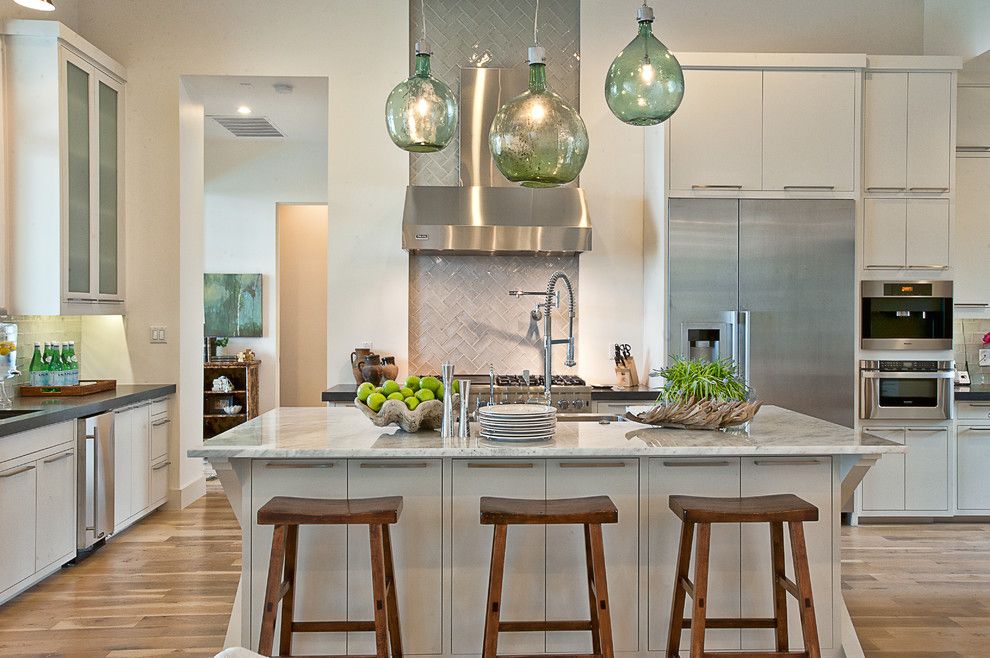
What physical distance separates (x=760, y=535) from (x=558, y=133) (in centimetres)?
161

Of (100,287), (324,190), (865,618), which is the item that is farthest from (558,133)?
(324,190)

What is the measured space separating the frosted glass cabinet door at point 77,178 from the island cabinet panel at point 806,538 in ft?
12.7

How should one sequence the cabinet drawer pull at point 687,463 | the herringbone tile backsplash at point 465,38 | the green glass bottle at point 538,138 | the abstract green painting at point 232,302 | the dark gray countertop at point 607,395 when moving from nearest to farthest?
the green glass bottle at point 538,138 < the cabinet drawer pull at point 687,463 < the dark gray countertop at point 607,395 < the herringbone tile backsplash at point 465,38 < the abstract green painting at point 232,302

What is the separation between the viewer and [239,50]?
17.7 ft

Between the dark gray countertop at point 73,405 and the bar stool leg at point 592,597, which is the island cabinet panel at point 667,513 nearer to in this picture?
the bar stool leg at point 592,597

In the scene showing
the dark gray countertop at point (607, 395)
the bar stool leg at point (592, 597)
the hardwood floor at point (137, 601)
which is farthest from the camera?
the dark gray countertop at point (607, 395)

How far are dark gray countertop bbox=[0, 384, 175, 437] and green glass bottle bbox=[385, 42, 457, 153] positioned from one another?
85.8 inches

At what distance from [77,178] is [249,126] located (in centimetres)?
276

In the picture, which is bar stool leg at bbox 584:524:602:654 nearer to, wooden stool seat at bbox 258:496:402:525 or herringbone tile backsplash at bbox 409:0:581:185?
wooden stool seat at bbox 258:496:402:525

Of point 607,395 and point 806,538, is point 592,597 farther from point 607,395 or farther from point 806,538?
point 607,395

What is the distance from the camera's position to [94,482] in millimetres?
4328

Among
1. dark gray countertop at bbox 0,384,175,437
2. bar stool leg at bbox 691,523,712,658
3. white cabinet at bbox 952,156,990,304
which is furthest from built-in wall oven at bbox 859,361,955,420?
dark gray countertop at bbox 0,384,175,437

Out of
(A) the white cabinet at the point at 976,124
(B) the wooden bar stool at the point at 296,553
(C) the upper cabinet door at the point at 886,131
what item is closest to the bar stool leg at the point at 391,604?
(B) the wooden bar stool at the point at 296,553

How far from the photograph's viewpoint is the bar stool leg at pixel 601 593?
2.53 m
